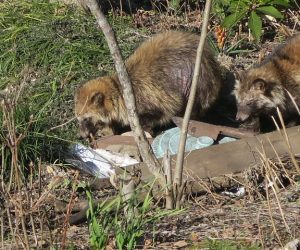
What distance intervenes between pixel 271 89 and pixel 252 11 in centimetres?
123

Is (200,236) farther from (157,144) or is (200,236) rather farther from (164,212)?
(157,144)

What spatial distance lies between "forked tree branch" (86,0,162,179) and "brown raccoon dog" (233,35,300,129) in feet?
9.58

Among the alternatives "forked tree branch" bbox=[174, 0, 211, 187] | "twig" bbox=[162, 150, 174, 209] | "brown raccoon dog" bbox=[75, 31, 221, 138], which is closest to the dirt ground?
"twig" bbox=[162, 150, 174, 209]

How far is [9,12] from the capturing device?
36.6 ft

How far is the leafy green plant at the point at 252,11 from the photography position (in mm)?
10141

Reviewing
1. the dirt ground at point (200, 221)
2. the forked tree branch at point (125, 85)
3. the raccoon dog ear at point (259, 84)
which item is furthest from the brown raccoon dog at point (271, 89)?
the forked tree branch at point (125, 85)

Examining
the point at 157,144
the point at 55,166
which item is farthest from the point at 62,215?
the point at 157,144

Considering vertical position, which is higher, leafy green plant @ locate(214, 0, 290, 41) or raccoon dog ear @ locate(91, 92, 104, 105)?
leafy green plant @ locate(214, 0, 290, 41)

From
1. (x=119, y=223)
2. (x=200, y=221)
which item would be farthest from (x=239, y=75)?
(x=119, y=223)

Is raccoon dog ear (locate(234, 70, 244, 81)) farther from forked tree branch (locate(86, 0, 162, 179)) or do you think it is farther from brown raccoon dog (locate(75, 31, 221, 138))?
forked tree branch (locate(86, 0, 162, 179))

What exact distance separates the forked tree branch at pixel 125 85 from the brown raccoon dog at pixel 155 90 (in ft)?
8.79

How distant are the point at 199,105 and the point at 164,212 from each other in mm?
3449

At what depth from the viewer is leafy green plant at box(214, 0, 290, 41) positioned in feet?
33.3

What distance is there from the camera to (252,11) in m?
10.3
